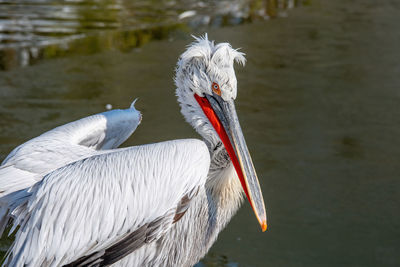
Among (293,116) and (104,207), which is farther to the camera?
(293,116)

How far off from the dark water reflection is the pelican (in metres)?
4.30

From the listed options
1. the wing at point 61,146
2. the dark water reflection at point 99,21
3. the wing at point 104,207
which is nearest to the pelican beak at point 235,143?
the wing at point 104,207

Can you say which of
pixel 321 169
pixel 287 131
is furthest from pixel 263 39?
pixel 321 169

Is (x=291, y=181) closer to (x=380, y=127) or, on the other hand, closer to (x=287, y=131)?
(x=287, y=131)

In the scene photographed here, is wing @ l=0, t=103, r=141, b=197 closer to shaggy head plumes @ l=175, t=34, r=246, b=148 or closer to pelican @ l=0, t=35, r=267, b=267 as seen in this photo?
pelican @ l=0, t=35, r=267, b=267

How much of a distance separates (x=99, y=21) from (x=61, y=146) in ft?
→ 19.1

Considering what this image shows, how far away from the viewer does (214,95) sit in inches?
115

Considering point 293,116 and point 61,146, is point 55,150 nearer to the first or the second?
point 61,146

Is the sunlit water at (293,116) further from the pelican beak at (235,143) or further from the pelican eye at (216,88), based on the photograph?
the pelican eye at (216,88)

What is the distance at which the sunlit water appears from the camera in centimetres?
385

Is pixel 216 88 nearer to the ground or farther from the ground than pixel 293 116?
farther from the ground

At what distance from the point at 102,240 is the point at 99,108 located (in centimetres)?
326

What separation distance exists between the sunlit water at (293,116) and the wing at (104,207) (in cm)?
111

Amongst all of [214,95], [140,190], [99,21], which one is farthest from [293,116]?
[99,21]
